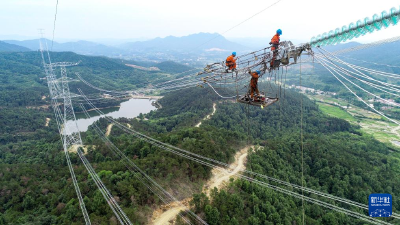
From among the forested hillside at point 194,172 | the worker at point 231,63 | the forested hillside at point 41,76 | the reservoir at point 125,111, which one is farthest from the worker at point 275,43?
the forested hillside at point 41,76

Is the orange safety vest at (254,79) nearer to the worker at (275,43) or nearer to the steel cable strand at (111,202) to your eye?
the worker at (275,43)

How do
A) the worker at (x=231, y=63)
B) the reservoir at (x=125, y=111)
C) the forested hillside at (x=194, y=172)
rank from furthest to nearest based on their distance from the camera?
1. the reservoir at (x=125, y=111)
2. the forested hillside at (x=194, y=172)
3. the worker at (x=231, y=63)

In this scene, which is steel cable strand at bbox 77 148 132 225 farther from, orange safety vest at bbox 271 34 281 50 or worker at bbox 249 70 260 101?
orange safety vest at bbox 271 34 281 50

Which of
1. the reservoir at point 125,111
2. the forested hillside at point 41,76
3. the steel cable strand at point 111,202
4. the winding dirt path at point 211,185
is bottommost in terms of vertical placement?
the reservoir at point 125,111

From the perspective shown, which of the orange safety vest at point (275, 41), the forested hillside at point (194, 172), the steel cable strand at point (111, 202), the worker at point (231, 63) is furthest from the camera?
the forested hillside at point (194, 172)

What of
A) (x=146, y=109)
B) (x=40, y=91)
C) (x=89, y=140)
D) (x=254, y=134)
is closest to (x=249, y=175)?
(x=254, y=134)

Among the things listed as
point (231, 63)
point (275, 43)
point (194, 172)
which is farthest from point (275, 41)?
point (194, 172)

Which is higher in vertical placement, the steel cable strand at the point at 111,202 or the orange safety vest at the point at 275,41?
the orange safety vest at the point at 275,41

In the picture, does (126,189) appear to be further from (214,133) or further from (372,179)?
(372,179)

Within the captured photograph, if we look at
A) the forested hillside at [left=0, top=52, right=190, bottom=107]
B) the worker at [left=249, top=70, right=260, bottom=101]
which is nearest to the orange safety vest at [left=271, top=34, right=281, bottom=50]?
the worker at [left=249, top=70, right=260, bottom=101]
